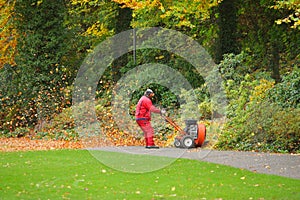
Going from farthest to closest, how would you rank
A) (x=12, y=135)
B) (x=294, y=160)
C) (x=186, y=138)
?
(x=12, y=135) → (x=186, y=138) → (x=294, y=160)

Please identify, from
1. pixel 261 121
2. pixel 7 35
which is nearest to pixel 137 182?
pixel 261 121

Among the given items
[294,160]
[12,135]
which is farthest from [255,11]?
[294,160]

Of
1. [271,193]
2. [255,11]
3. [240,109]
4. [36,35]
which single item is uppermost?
[255,11]

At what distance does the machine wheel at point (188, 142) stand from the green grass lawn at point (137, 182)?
2347mm

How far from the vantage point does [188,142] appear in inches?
630

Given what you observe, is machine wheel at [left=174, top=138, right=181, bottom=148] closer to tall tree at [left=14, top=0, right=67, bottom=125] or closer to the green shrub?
the green shrub

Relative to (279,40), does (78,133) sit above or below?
below

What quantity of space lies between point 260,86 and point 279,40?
7886 mm

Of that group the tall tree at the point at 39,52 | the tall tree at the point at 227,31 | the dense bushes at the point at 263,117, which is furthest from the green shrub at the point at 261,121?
the tall tree at the point at 39,52

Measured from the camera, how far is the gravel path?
1219cm

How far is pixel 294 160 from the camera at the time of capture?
13.4 m

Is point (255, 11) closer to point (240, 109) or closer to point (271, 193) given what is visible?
point (240, 109)

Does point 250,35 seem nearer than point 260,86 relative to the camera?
No

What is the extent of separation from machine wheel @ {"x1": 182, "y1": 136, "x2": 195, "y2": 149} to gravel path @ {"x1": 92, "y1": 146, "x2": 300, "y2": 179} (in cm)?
21
